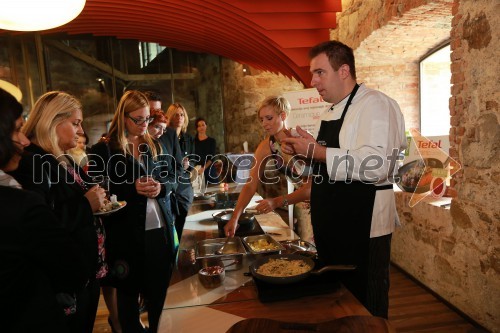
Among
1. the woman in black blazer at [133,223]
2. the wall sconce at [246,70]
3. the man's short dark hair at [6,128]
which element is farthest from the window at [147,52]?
the man's short dark hair at [6,128]

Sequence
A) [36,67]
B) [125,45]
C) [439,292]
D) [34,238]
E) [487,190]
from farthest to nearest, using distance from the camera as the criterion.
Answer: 1. [125,45]
2. [36,67]
3. [439,292]
4. [487,190]
5. [34,238]

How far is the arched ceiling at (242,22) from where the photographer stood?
15.4 feet

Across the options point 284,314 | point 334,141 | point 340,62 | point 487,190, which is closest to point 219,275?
point 284,314

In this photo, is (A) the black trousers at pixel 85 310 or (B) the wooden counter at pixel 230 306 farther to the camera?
(A) the black trousers at pixel 85 310

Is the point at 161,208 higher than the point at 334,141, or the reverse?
the point at 334,141

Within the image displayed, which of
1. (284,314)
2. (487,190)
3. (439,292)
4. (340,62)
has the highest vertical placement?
(340,62)

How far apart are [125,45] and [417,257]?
8.02 m

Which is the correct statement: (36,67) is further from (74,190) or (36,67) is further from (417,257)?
(417,257)

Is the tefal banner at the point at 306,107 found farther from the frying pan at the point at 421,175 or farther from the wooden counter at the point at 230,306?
the wooden counter at the point at 230,306

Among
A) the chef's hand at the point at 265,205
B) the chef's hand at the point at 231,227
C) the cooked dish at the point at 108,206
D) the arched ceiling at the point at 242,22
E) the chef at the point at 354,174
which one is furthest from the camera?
the arched ceiling at the point at 242,22

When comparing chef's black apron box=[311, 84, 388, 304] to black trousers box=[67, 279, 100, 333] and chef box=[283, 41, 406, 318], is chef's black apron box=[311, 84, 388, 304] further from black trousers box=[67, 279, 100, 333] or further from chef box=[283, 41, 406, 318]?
black trousers box=[67, 279, 100, 333]

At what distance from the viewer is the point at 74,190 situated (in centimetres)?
174

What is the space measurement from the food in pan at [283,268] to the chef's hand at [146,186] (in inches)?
47.1

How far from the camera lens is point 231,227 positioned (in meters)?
2.06
